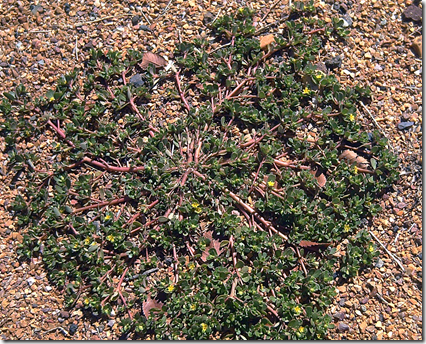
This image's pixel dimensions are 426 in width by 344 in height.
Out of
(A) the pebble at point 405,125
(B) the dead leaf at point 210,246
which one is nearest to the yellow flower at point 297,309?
(B) the dead leaf at point 210,246

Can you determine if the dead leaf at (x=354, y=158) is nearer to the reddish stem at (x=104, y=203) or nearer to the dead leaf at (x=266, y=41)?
the dead leaf at (x=266, y=41)

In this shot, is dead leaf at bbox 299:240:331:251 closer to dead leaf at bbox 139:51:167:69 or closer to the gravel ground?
the gravel ground

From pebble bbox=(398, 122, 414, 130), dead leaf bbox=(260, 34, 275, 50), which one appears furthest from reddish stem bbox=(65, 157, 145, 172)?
pebble bbox=(398, 122, 414, 130)

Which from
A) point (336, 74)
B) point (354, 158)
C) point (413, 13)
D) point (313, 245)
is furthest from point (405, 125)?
point (313, 245)

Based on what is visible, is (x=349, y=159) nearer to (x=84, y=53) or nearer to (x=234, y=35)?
(x=234, y=35)

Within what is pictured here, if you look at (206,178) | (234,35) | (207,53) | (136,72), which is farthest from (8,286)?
(234,35)
